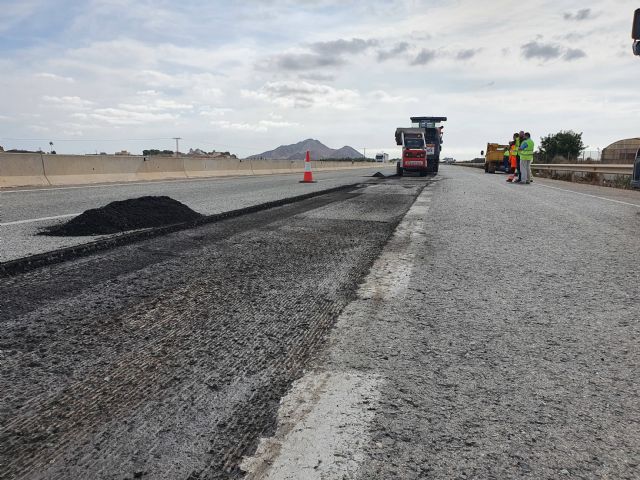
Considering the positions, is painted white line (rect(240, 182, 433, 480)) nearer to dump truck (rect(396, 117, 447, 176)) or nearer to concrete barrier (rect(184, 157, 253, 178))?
concrete barrier (rect(184, 157, 253, 178))

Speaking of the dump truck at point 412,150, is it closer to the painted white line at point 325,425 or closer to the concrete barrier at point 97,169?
the concrete barrier at point 97,169

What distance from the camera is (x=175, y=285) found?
3.21 meters

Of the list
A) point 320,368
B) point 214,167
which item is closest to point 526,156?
point 214,167

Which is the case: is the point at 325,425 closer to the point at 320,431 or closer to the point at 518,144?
the point at 320,431

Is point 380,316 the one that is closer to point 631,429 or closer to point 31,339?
point 631,429

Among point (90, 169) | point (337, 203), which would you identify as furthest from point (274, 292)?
point (90, 169)

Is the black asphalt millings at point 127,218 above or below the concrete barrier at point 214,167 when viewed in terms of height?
below

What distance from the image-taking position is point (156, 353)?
6.97ft

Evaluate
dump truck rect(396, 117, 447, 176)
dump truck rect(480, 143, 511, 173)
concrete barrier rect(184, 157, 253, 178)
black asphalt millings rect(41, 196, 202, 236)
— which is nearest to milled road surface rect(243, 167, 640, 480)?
black asphalt millings rect(41, 196, 202, 236)

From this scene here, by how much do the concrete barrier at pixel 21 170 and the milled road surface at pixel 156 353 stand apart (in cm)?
1027

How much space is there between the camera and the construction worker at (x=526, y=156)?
17331mm

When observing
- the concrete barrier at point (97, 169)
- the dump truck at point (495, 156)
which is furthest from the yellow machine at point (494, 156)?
the concrete barrier at point (97, 169)

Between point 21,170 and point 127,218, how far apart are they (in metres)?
9.03

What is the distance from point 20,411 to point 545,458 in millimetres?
1734
